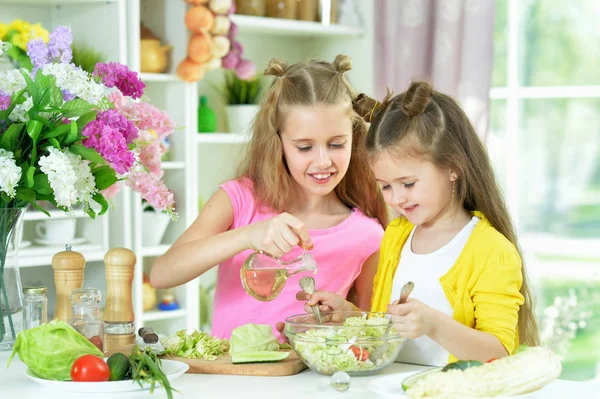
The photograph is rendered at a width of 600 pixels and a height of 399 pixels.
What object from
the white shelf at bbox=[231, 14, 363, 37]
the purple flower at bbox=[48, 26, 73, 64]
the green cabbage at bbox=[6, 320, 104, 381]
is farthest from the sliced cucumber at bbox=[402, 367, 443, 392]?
the white shelf at bbox=[231, 14, 363, 37]

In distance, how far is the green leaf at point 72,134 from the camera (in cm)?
148

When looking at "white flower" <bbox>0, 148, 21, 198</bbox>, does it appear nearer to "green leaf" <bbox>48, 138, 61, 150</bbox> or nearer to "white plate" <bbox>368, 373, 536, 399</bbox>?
"green leaf" <bbox>48, 138, 61, 150</bbox>

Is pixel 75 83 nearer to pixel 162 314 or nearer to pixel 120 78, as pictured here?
pixel 120 78

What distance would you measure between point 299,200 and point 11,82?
2.53ft

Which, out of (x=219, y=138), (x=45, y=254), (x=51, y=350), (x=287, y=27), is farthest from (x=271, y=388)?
(x=287, y=27)

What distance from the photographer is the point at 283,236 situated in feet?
5.07

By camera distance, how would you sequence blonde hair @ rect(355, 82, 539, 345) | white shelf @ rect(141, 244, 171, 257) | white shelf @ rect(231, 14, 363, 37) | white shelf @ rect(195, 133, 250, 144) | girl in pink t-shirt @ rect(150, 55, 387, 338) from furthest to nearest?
white shelf @ rect(231, 14, 363, 37)
white shelf @ rect(195, 133, 250, 144)
white shelf @ rect(141, 244, 171, 257)
girl in pink t-shirt @ rect(150, 55, 387, 338)
blonde hair @ rect(355, 82, 539, 345)

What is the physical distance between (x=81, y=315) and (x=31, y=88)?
1.30 feet

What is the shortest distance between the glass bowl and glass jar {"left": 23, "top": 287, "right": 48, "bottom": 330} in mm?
481

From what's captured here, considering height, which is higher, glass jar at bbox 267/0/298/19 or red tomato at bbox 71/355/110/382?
glass jar at bbox 267/0/298/19

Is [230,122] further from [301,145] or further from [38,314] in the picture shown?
[38,314]

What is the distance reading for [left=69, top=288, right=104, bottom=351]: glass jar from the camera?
58.4 inches

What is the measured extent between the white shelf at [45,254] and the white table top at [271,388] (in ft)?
4.73

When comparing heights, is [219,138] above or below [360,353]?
above
